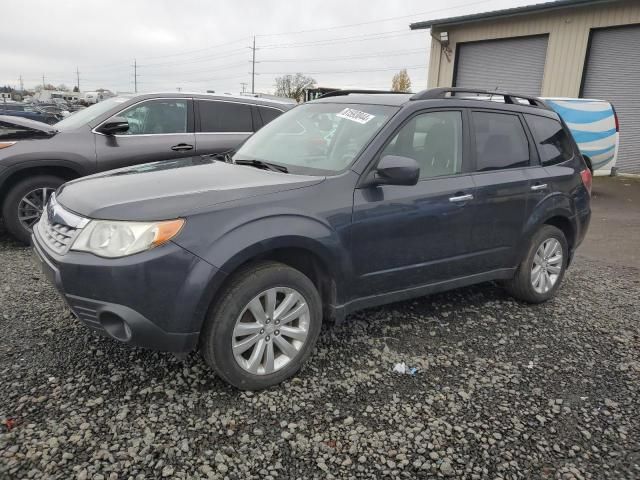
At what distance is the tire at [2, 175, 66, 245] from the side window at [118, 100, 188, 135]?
41.0 inches

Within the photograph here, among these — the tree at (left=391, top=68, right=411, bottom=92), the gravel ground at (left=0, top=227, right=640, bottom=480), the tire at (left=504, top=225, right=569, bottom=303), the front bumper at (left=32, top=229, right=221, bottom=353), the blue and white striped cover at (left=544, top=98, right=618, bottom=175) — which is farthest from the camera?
the tree at (left=391, top=68, right=411, bottom=92)

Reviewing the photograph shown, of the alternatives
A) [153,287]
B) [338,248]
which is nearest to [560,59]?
[338,248]

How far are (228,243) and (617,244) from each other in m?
6.67

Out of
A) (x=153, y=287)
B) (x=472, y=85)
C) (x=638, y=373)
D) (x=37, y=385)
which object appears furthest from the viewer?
(x=472, y=85)

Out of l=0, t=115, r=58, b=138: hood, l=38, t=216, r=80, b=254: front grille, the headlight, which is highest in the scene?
l=0, t=115, r=58, b=138: hood

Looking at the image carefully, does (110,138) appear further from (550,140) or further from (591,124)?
(591,124)

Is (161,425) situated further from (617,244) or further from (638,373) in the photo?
(617,244)

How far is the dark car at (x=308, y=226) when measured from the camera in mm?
2555

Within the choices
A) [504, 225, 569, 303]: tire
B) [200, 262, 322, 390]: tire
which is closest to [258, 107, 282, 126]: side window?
[504, 225, 569, 303]: tire

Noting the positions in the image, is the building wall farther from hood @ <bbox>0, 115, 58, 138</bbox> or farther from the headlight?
the headlight

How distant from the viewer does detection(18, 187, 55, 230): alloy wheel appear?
538 centimetres

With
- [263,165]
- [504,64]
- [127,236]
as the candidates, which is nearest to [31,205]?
[263,165]

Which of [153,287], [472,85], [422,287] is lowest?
[422,287]

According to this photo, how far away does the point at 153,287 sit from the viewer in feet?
8.19
